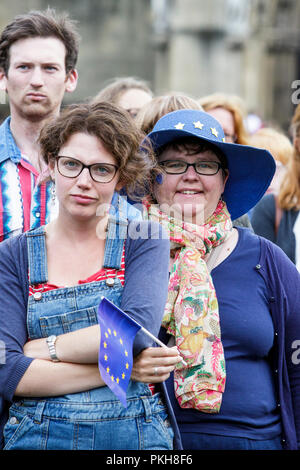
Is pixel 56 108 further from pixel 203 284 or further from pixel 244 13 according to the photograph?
pixel 244 13

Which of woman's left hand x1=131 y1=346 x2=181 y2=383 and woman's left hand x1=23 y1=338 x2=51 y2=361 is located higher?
woman's left hand x1=23 y1=338 x2=51 y2=361

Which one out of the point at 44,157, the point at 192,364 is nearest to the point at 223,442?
the point at 192,364

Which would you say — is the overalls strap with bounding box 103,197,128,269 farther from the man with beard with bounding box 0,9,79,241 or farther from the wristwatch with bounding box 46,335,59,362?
the man with beard with bounding box 0,9,79,241

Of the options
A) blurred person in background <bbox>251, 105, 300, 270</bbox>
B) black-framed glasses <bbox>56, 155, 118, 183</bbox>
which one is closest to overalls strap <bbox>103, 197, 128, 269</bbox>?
black-framed glasses <bbox>56, 155, 118, 183</bbox>

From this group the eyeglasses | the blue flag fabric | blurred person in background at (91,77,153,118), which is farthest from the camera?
blurred person in background at (91,77,153,118)

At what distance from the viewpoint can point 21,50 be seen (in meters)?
3.92

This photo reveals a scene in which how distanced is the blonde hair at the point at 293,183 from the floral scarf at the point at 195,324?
1594 mm

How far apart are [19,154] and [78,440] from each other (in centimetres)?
153

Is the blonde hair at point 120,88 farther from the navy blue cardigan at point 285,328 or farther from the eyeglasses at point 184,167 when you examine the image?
the navy blue cardigan at point 285,328

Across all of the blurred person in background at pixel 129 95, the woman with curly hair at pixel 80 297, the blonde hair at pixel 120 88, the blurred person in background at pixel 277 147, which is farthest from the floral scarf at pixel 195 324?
the blurred person in background at pixel 277 147

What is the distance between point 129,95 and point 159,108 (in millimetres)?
1509

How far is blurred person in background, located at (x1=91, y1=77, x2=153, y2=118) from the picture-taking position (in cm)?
546

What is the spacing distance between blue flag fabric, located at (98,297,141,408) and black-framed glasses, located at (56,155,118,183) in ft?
1.71

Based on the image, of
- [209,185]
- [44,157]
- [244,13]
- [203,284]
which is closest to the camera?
[44,157]
